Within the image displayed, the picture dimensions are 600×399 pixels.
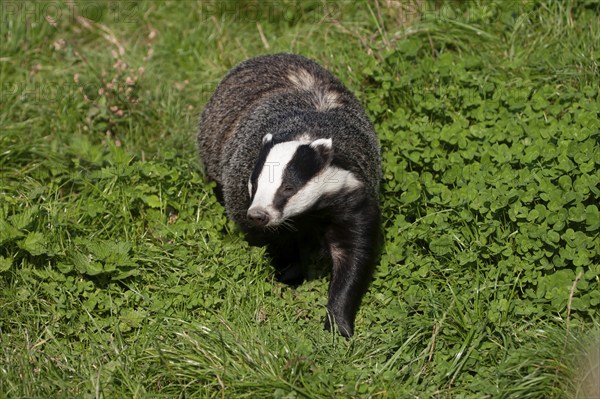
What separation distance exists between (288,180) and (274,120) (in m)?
0.94

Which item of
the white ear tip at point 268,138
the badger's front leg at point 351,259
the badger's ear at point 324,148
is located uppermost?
the badger's ear at point 324,148

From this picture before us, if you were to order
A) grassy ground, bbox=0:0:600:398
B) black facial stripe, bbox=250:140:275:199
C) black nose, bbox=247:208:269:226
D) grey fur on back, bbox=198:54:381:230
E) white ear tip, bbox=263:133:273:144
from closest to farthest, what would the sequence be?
grassy ground, bbox=0:0:600:398
black nose, bbox=247:208:269:226
black facial stripe, bbox=250:140:275:199
white ear tip, bbox=263:133:273:144
grey fur on back, bbox=198:54:381:230

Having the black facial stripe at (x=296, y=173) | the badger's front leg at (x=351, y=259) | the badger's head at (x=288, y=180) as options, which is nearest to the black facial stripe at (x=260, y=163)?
the badger's head at (x=288, y=180)

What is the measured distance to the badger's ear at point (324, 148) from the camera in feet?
14.8

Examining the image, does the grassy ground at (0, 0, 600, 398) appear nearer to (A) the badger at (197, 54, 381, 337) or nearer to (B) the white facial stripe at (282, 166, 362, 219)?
(A) the badger at (197, 54, 381, 337)

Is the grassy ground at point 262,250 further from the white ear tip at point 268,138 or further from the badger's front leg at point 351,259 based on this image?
the white ear tip at point 268,138

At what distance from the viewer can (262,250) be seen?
5055 millimetres

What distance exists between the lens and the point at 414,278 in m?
4.81

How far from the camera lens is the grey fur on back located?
5.03 meters

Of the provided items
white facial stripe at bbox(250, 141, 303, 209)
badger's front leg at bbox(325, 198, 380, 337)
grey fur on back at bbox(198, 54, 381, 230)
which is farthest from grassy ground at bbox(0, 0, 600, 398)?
white facial stripe at bbox(250, 141, 303, 209)

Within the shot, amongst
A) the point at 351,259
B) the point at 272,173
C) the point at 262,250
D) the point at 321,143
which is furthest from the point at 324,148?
the point at 262,250

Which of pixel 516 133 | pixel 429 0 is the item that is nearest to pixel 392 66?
pixel 429 0

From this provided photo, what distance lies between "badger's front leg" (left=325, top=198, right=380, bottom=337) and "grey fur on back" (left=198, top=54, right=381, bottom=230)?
23cm

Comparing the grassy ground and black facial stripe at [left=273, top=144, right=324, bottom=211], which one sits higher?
black facial stripe at [left=273, top=144, right=324, bottom=211]
